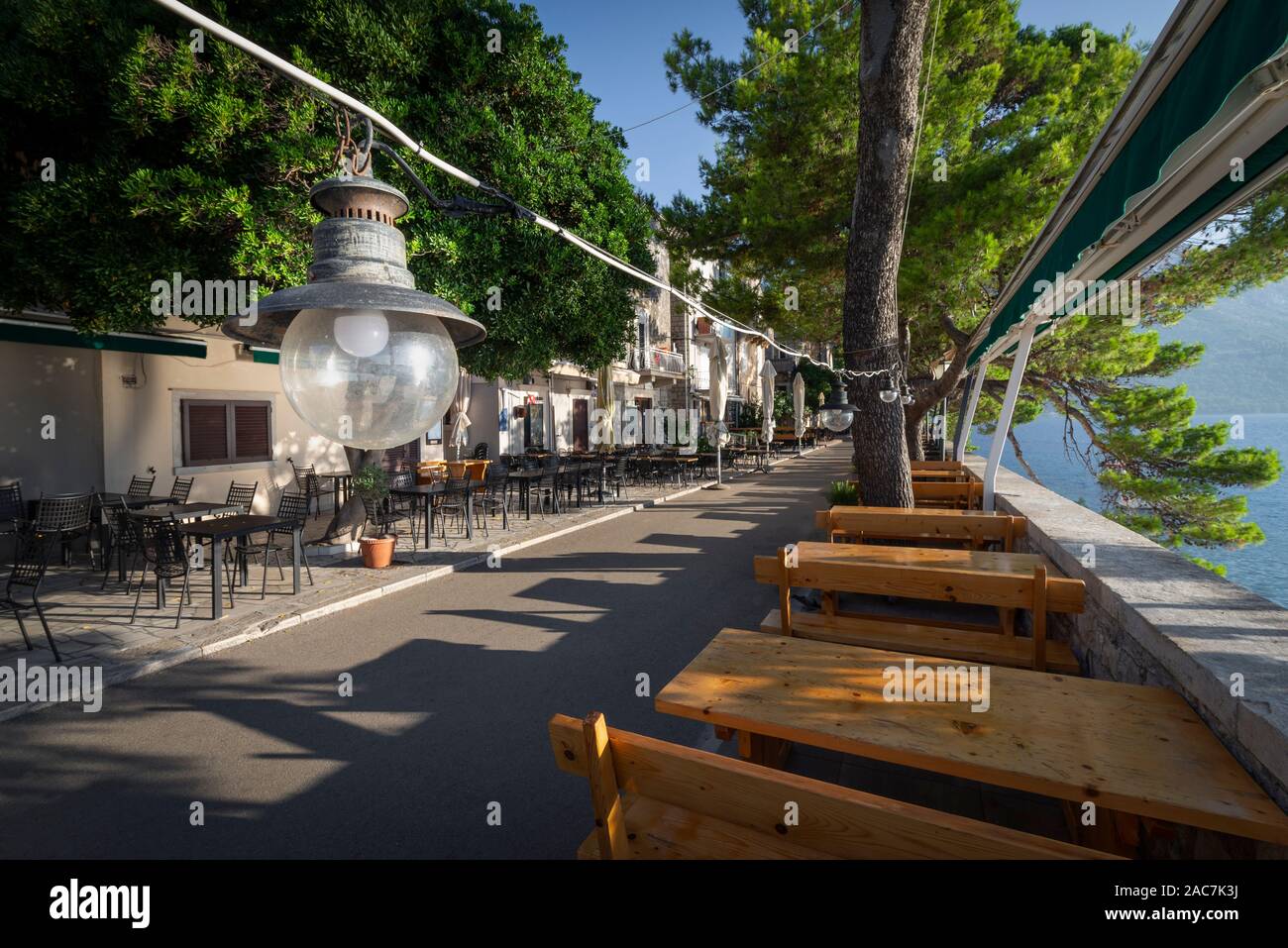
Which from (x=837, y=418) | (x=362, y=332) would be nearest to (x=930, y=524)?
(x=837, y=418)

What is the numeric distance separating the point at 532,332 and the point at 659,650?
6.08 m

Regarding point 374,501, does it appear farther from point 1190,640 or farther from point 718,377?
point 1190,640

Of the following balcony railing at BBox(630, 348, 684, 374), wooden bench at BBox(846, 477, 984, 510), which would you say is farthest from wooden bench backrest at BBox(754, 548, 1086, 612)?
balcony railing at BBox(630, 348, 684, 374)

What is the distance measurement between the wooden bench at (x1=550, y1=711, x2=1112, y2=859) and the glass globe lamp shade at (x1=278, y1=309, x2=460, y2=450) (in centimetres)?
107

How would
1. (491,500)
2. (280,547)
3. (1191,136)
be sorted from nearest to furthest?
1. (1191,136)
2. (280,547)
3. (491,500)

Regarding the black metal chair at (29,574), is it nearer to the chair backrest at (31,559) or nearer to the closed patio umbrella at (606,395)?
the chair backrest at (31,559)

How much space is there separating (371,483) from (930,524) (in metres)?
7.98

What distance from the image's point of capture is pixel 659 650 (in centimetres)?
558

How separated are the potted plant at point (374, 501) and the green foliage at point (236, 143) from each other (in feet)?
8.23

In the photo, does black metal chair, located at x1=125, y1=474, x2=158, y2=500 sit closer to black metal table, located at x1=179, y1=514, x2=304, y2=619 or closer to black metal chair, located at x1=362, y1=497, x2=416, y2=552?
black metal chair, located at x1=362, y1=497, x2=416, y2=552

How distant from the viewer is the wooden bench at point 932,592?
371cm

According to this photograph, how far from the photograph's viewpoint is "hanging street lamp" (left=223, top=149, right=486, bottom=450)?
1.23 meters

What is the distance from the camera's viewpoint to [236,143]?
6973 millimetres
